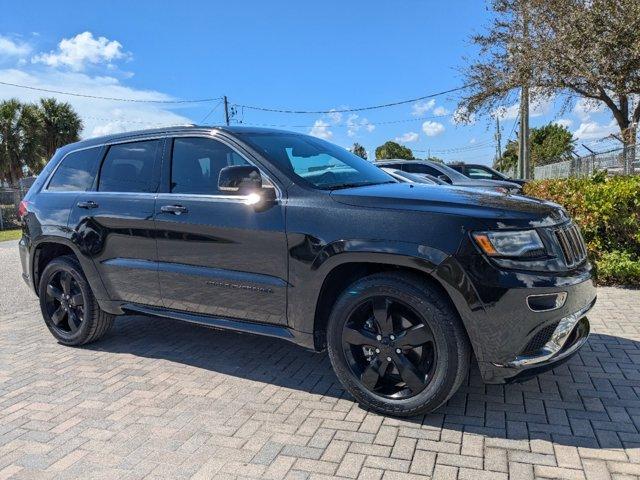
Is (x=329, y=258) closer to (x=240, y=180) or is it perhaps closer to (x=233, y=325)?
→ (x=240, y=180)

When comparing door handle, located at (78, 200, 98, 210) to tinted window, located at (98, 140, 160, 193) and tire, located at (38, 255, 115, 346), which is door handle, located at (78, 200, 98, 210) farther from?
tire, located at (38, 255, 115, 346)

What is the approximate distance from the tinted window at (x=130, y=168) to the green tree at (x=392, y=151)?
71.9m

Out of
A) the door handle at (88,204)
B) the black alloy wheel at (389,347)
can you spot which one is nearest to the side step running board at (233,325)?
the black alloy wheel at (389,347)

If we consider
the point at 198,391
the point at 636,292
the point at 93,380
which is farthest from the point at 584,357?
the point at 93,380

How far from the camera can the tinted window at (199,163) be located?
396cm

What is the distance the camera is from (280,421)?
3371mm

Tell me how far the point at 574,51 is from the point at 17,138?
2776 centimetres

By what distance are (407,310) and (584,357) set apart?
6.28 feet

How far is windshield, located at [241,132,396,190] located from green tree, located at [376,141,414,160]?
236 feet

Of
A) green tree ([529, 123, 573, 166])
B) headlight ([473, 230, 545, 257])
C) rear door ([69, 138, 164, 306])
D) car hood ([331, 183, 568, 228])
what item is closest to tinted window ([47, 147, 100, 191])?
rear door ([69, 138, 164, 306])

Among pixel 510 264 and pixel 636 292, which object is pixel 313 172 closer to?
pixel 510 264

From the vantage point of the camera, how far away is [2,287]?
8.31 meters

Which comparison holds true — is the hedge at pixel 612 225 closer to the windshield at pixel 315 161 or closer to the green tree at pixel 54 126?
the windshield at pixel 315 161

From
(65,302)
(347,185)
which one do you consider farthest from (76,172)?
(347,185)
